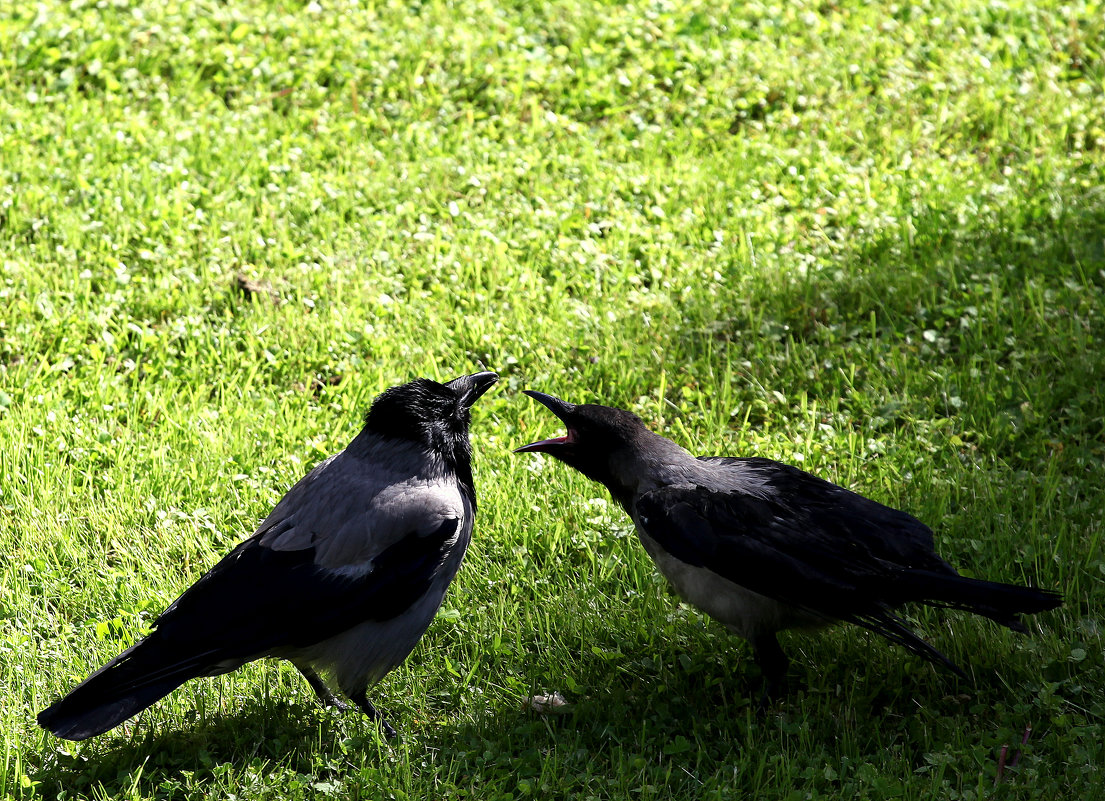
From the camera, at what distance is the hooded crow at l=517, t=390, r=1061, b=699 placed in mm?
3848

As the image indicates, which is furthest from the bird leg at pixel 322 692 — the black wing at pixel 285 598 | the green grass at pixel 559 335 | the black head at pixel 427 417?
the black head at pixel 427 417

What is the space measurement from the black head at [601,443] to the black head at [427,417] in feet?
0.82

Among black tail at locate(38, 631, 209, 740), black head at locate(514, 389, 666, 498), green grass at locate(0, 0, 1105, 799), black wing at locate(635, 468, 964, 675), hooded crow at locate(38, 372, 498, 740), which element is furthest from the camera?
black head at locate(514, 389, 666, 498)

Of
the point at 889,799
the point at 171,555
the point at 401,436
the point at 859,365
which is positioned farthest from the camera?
the point at 859,365

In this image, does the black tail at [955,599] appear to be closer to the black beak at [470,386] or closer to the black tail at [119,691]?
the black beak at [470,386]

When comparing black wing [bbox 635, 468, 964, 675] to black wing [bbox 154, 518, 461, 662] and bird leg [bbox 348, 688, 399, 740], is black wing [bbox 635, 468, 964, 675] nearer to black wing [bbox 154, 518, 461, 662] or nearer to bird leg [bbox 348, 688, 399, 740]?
black wing [bbox 154, 518, 461, 662]

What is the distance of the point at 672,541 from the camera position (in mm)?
4066

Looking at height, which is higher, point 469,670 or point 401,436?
point 401,436

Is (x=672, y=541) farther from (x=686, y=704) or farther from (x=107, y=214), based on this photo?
(x=107, y=214)

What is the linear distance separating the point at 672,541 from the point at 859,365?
7.26ft

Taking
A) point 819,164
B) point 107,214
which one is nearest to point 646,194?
point 819,164

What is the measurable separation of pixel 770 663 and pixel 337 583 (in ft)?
5.00

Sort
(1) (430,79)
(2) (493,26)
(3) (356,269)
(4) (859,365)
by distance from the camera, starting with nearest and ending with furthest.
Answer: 1. (4) (859,365)
2. (3) (356,269)
3. (1) (430,79)
4. (2) (493,26)

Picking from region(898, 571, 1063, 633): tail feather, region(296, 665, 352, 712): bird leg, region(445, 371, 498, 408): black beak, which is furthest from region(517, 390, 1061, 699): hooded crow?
region(296, 665, 352, 712): bird leg
